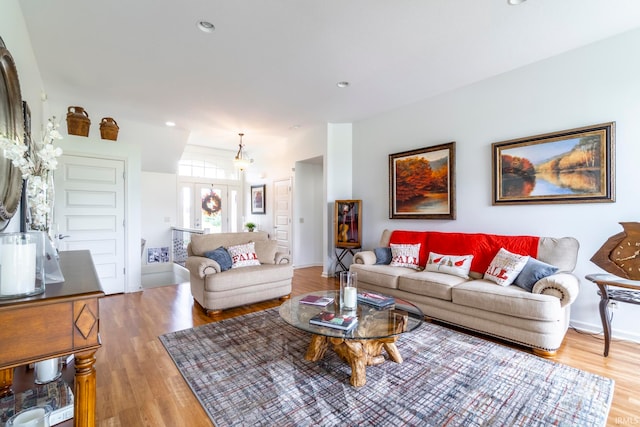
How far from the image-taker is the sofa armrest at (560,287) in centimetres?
234

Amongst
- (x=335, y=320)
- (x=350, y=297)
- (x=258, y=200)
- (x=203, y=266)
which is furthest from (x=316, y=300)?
(x=258, y=200)

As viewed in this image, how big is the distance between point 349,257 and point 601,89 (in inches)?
155

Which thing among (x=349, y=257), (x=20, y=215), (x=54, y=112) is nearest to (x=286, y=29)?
(x=20, y=215)

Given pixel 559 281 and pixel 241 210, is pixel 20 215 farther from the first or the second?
pixel 241 210

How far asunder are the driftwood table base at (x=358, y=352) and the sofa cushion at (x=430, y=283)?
36.3 inches

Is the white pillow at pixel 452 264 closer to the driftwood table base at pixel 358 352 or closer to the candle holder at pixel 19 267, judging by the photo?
the driftwood table base at pixel 358 352

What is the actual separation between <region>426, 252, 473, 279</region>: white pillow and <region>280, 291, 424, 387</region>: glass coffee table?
1.07m

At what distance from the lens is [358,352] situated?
6.34 ft

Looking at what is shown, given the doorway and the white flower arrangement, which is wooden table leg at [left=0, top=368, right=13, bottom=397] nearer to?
the white flower arrangement

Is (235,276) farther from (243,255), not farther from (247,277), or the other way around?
(243,255)

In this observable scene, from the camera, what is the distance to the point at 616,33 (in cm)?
269

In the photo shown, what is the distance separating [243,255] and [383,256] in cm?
191

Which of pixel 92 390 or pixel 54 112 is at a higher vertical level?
pixel 54 112

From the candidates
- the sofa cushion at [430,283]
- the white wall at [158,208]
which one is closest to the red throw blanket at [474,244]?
the sofa cushion at [430,283]
